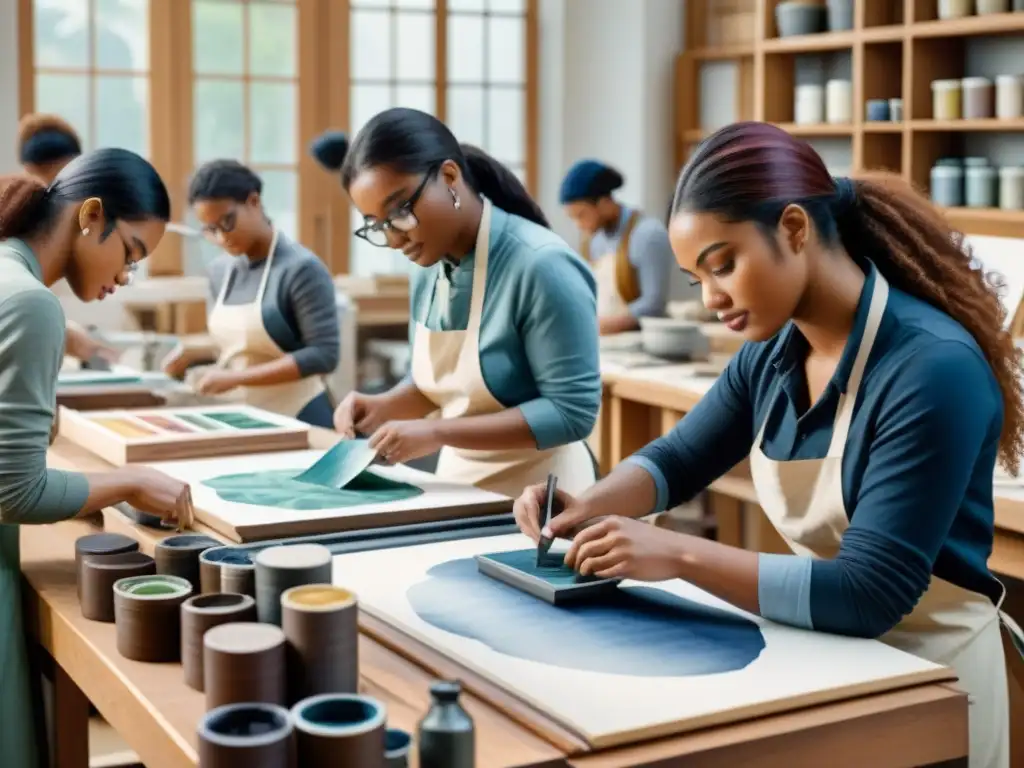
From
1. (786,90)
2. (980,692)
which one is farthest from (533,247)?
(786,90)

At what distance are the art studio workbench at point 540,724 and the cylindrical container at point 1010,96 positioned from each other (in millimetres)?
4629

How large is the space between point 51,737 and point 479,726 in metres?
1.27

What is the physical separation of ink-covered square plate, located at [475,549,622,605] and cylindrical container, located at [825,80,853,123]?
5.20m

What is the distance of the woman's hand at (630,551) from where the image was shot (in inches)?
66.2

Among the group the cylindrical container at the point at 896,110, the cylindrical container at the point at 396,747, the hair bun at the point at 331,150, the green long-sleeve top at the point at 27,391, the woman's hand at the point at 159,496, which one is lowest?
the cylindrical container at the point at 396,747

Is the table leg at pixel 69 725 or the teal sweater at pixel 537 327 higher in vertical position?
the teal sweater at pixel 537 327

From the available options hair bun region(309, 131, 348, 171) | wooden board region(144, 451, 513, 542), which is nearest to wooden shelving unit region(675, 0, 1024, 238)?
hair bun region(309, 131, 348, 171)

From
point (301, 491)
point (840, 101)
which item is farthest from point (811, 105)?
point (301, 491)

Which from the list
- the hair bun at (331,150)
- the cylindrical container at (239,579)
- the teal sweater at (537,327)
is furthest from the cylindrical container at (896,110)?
the cylindrical container at (239,579)

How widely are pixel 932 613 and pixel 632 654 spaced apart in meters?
0.47

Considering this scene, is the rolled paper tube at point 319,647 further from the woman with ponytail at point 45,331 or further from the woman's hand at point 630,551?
the woman with ponytail at point 45,331

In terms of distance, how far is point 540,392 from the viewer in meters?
2.66

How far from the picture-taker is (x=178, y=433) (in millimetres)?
2840

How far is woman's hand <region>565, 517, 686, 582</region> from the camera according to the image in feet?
5.52
